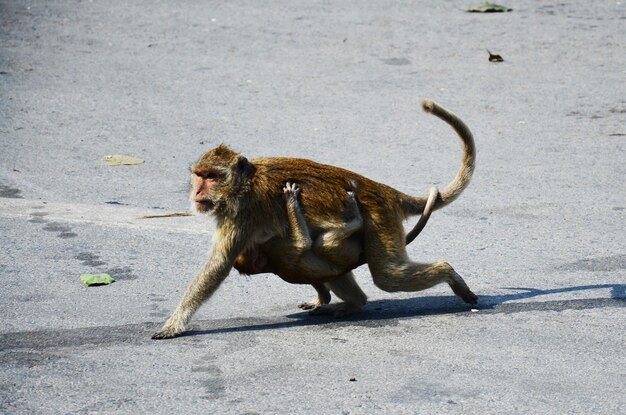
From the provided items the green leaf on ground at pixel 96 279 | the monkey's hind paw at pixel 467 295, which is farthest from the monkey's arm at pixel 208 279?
the monkey's hind paw at pixel 467 295

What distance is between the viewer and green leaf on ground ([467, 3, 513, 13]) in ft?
44.5

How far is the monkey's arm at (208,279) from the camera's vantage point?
622 cm

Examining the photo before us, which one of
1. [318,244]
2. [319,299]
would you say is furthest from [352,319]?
[318,244]

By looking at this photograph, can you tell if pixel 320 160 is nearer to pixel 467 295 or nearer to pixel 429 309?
pixel 429 309

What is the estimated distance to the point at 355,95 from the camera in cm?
1128

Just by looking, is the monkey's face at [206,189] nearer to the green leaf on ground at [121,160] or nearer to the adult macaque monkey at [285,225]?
the adult macaque monkey at [285,225]

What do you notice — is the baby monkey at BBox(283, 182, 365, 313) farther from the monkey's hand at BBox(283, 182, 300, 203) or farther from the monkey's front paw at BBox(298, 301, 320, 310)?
the monkey's front paw at BBox(298, 301, 320, 310)

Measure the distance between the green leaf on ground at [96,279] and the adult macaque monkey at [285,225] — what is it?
98 centimetres

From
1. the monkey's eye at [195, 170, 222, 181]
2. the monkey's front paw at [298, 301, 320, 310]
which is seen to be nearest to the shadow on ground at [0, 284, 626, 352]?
the monkey's front paw at [298, 301, 320, 310]

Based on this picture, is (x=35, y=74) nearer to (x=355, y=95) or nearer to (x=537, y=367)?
(x=355, y=95)

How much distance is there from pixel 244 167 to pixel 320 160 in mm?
3205

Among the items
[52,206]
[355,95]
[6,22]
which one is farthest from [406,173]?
[6,22]

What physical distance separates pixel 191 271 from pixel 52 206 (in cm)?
173

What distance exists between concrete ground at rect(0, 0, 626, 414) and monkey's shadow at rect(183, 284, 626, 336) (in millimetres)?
20
